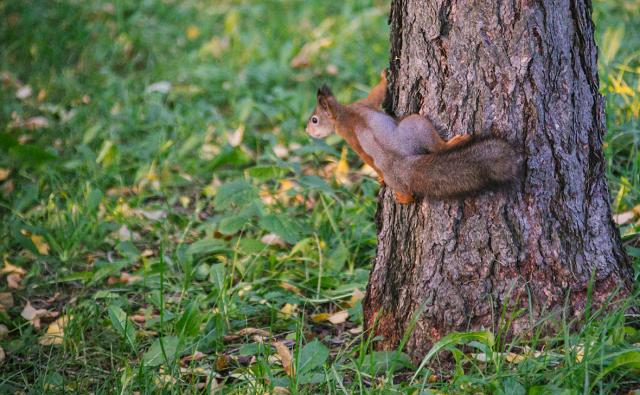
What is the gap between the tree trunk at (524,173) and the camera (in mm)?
2117

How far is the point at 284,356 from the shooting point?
7.90 feet

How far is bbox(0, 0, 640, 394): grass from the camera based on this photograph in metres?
2.26

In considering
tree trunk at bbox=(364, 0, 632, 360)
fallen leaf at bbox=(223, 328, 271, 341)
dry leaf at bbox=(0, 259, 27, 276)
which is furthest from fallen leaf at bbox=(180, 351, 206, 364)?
dry leaf at bbox=(0, 259, 27, 276)

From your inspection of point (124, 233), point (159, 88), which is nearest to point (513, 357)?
point (124, 233)

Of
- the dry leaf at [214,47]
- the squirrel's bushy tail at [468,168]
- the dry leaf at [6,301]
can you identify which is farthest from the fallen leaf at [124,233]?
the dry leaf at [214,47]

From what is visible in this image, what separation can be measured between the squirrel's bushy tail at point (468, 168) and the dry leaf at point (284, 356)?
2.13 feet

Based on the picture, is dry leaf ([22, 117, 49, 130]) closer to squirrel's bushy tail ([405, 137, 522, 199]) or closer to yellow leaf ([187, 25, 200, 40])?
yellow leaf ([187, 25, 200, 40])

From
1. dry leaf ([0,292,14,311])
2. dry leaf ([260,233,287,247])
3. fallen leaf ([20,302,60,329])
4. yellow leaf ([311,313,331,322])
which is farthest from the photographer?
dry leaf ([260,233,287,247])

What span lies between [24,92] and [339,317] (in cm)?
297

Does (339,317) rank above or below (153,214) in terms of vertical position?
below

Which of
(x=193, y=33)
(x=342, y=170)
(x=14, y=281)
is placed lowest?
(x=14, y=281)

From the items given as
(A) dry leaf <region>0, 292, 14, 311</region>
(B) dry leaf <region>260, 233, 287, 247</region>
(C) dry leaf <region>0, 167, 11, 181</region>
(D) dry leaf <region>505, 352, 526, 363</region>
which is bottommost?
(A) dry leaf <region>0, 292, 14, 311</region>

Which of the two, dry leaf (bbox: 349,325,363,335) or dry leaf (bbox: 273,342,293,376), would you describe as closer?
dry leaf (bbox: 273,342,293,376)

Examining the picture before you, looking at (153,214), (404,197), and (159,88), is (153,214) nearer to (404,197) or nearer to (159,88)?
(159,88)
